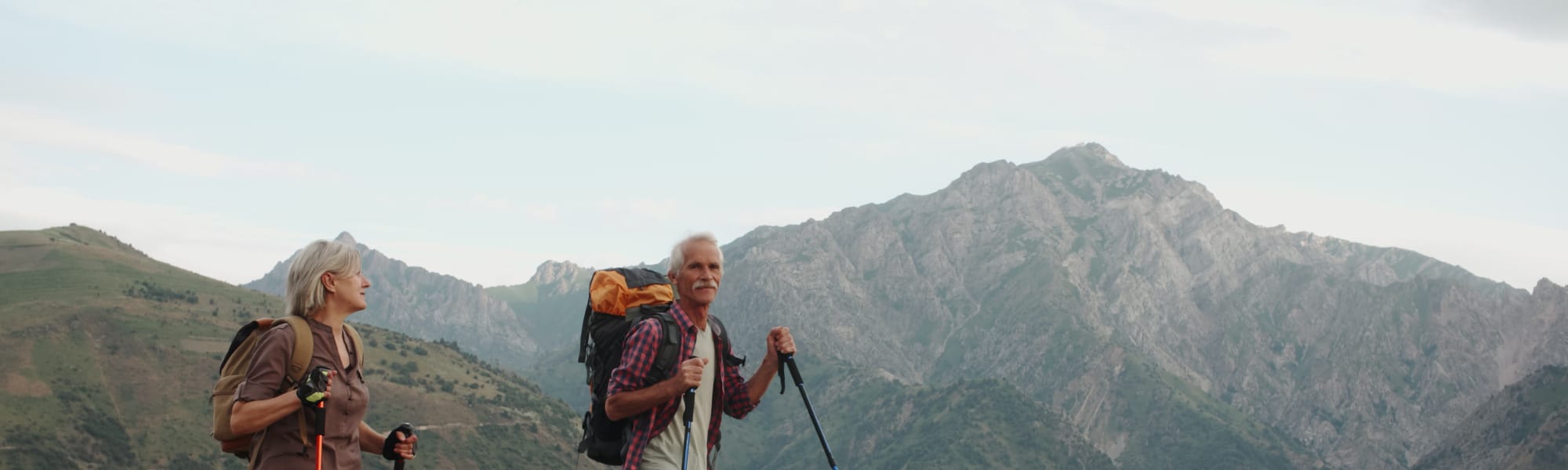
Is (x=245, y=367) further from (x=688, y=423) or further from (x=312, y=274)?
(x=688, y=423)

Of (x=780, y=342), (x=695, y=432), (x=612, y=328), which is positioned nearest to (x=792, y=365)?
(x=780, y=342)

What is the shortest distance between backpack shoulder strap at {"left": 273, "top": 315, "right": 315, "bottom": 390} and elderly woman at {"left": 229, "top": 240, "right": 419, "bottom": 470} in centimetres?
3

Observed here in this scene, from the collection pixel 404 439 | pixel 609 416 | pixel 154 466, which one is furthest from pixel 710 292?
pixel 154 466

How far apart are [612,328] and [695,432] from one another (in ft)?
3.50

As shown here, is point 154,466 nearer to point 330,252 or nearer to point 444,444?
point 444,444

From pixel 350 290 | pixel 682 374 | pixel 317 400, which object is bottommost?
pixel 317 400

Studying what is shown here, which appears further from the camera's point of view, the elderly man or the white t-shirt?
the white t-shirt

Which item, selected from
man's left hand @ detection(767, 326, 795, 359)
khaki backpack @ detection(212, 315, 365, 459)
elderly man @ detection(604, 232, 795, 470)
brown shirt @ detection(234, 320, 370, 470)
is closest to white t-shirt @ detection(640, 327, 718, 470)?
elderly man @ detection(604, 232, 795, 470)

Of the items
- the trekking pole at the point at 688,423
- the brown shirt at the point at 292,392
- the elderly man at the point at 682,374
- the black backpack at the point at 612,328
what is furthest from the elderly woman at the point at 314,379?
the trekking pole at the point at 688,423

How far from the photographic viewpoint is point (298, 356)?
9055mm

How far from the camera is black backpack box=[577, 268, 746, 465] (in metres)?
10.4

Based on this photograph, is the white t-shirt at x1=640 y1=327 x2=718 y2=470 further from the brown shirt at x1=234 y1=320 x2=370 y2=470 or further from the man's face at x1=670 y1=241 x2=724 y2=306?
the brown shirt at x1=234 y1=320 x2=370 y2=470

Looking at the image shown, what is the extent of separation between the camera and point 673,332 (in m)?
10.2

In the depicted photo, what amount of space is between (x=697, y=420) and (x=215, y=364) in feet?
659
